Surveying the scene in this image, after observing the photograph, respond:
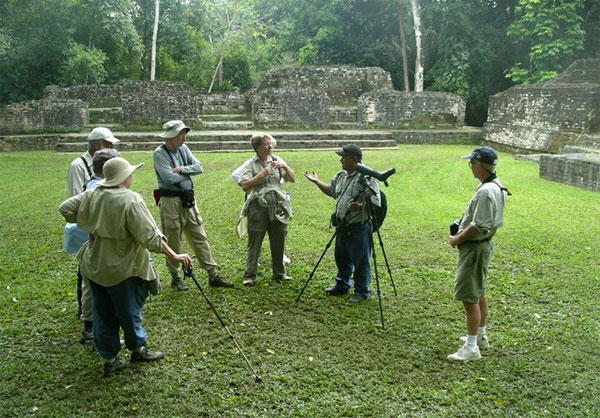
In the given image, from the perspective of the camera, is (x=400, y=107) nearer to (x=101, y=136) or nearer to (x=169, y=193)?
(x=169, y=193)

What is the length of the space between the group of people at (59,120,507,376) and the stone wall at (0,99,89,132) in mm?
15626

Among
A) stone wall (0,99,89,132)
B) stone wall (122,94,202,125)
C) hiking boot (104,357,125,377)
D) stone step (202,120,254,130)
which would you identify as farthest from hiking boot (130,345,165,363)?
stone wall (0,99,89,132)

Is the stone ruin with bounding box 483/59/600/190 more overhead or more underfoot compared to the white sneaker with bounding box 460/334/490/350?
more overhead

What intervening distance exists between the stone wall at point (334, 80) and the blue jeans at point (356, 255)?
69.8ft

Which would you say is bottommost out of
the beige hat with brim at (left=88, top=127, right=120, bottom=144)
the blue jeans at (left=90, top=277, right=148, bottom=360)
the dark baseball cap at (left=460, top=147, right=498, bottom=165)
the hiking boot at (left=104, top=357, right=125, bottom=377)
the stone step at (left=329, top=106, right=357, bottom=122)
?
the hiking boot at (left=104, top=357, right=125, bottom=377)

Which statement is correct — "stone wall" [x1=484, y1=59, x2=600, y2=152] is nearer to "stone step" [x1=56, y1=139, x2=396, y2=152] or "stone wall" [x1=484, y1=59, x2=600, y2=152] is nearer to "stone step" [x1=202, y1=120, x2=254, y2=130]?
"stone step" [x1=56, y1=139, x2=396, y2=152]

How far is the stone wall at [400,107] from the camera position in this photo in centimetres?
2109

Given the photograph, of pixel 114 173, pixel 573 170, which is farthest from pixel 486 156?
pixel 573 170

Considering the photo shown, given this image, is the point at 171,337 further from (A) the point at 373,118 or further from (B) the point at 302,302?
(A) the point at 373,118

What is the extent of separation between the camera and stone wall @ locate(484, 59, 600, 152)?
619 inches

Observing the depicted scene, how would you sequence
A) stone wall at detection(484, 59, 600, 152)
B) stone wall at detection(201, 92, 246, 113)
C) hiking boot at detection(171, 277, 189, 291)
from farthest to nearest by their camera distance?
stone wall at detection(201, 92, 246, 113) < stone wall at detection(484, 59, 600, 152) < hiking boot at detection(171, 277, 189, 291)

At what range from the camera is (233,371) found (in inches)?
153

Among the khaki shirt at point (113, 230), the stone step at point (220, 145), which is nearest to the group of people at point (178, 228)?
the khaki shirt at point (113, 230)

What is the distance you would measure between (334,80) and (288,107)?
6.78 meters
